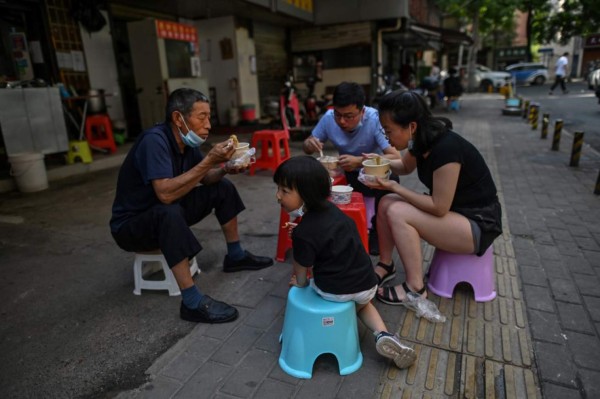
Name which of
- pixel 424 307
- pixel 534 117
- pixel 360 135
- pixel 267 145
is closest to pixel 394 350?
pixel 424 307

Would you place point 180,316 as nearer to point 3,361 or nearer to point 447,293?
point 3,361

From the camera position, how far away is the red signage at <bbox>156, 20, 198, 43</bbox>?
27.0ft

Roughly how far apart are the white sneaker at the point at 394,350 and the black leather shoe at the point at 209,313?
1.01 m

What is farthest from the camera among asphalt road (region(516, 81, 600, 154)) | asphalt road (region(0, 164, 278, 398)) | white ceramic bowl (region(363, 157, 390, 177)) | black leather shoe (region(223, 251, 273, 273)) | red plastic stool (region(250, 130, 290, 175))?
asphalt road (region(516, 81, 600, 154))

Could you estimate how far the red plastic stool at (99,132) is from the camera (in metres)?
7.39

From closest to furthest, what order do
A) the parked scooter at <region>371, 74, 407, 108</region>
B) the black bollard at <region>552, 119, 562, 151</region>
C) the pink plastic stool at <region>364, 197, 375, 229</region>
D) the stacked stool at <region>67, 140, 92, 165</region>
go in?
the pink plastic stool at <region>364, 197, 375, 229</region> < the stacked stool at <region>67, 140, 92, 165</region> < the black bollard at <region>552, 119, 562, 151</region> < the parked scooter at <region>371, 74, 407, 108</region>

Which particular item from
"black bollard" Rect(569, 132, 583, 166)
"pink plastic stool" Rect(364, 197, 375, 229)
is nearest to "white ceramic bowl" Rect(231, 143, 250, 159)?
"pink plastic stool" Rect(364, 197, 375, 229)

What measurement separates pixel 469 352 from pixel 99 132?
25.0ft

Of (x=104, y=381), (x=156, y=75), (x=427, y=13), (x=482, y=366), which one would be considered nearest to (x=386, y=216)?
(x=482, y=366)

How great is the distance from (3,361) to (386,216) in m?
2.48

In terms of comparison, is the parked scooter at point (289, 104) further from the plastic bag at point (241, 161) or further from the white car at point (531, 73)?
the white car at point (531, 73)

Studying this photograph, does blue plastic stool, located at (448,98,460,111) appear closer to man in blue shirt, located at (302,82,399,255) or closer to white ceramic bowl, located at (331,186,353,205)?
man in blue shirt, located at (302,82,399,255)

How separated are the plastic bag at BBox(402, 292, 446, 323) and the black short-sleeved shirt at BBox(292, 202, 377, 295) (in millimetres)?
653

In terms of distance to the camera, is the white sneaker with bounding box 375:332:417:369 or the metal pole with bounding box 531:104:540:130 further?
the metal pole with bounding box 531:104:540:130
